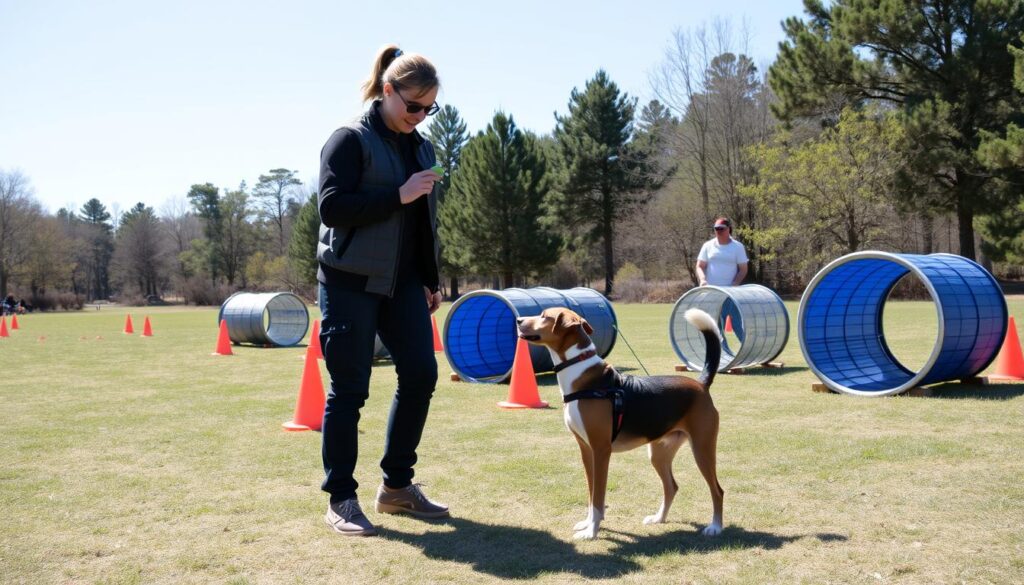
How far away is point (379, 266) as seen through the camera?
4617mm

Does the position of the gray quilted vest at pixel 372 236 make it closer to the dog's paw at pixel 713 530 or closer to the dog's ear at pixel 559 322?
the dog's ear at pixel 559 322

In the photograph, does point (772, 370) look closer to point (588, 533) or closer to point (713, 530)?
point (713, 530)

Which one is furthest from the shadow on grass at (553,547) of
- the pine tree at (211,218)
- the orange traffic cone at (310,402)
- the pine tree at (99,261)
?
the pine tree at (99,261)

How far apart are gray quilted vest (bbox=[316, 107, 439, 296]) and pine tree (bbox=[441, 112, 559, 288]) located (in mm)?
48030

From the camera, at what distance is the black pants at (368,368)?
4602 mm

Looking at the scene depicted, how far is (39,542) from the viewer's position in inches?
177

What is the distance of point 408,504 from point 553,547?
1.10 metres

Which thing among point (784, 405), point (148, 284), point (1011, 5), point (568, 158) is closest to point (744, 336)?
point (784, 405)

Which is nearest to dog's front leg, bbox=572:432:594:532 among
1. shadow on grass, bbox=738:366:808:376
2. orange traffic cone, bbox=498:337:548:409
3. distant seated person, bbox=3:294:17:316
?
orange traffic cone, bbox=498:337:548:409

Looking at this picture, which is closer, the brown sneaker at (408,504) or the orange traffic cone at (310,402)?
the brown sneaker at (408,504)

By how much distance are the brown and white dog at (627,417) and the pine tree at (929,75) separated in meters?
35.1

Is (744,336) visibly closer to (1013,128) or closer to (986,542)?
(986,542)

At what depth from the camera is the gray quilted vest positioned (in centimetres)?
457

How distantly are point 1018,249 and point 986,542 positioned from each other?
119ft
